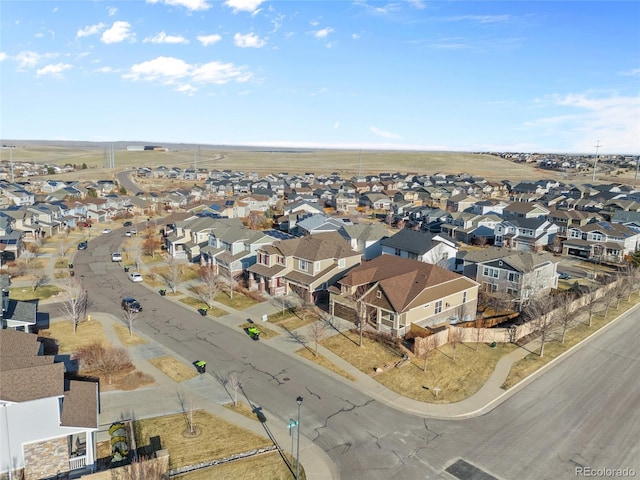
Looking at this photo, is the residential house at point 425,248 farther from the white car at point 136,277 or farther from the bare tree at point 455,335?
the white car at point 136,277

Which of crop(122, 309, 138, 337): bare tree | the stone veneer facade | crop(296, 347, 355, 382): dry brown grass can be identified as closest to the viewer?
the stone veneer facade

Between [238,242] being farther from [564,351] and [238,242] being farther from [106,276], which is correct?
[564,351]

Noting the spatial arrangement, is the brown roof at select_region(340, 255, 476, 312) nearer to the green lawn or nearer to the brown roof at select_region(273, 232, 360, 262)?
the brown roof at select_region(273, 232, 360, 262)

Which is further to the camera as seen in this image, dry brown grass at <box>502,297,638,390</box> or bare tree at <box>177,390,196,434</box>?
dry brown grass at <box>502,297,638,390</box>

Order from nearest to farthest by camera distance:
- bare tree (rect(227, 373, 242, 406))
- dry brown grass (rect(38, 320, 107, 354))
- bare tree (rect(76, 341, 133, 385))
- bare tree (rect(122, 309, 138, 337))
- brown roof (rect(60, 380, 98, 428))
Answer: brown roof (rect(60, 380, 98, 428))
bare tree (rect(227, 373, 242, 406))
bare tree (rect(76, 341, 133, 385))
dry brown grass (rect(38, 320, 107, 354))
bare tree (rect(122, 309, 138, 337))

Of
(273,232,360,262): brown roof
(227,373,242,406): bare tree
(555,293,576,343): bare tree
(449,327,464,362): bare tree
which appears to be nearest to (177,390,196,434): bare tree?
(227,373,242,406): bare tree

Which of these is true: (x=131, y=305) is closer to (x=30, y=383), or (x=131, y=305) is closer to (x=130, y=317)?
(x=130, y=317)

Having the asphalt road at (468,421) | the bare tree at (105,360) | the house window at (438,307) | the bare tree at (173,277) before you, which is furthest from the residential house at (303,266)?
the bare tree at (105,360)
